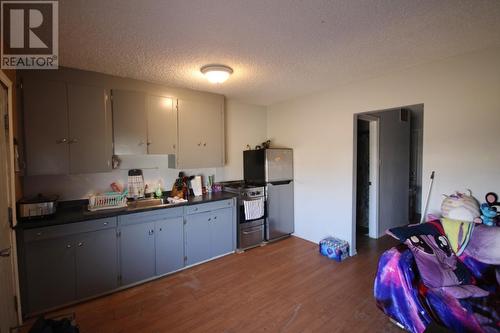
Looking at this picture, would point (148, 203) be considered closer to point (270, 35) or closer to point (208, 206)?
point (208, 206)

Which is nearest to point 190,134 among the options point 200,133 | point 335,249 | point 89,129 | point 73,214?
point 200,133

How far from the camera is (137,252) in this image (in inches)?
103

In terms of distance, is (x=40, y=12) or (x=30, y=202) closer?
(x=40, y=12)

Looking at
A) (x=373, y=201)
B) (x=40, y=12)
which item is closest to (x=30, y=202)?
(x=40, y=12)

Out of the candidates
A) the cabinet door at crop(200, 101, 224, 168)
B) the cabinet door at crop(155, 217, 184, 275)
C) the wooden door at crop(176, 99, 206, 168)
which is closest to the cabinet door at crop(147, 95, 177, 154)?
the wooden door at crop(176, 99, 206, 168)

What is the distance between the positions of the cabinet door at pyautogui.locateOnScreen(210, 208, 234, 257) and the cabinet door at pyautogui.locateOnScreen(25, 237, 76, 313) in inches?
61.4

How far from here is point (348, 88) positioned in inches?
127

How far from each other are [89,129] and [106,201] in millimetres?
847

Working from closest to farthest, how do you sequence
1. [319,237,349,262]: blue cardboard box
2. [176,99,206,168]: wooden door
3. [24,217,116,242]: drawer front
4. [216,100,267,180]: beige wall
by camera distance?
1. [24,217,116,242]: drawer front
2. [319,237,349,262]: blue cardboard box
3. [176,99,206,168]: wooden door
4. [216,100,267,180]: beige wall

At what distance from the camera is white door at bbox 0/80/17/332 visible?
1.65 meters

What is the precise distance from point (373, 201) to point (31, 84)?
4.79 metres

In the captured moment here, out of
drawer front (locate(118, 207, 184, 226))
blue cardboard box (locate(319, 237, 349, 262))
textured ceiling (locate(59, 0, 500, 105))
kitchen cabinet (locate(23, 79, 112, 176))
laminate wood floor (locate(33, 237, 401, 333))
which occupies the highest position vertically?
textured ceiling (locate(59, 0, 500, 105))

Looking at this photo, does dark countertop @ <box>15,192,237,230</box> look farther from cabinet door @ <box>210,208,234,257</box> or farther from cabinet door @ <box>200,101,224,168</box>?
cabinet door @ <box>200,101,224,168</box>

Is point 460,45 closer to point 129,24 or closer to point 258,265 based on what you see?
point 129,24
